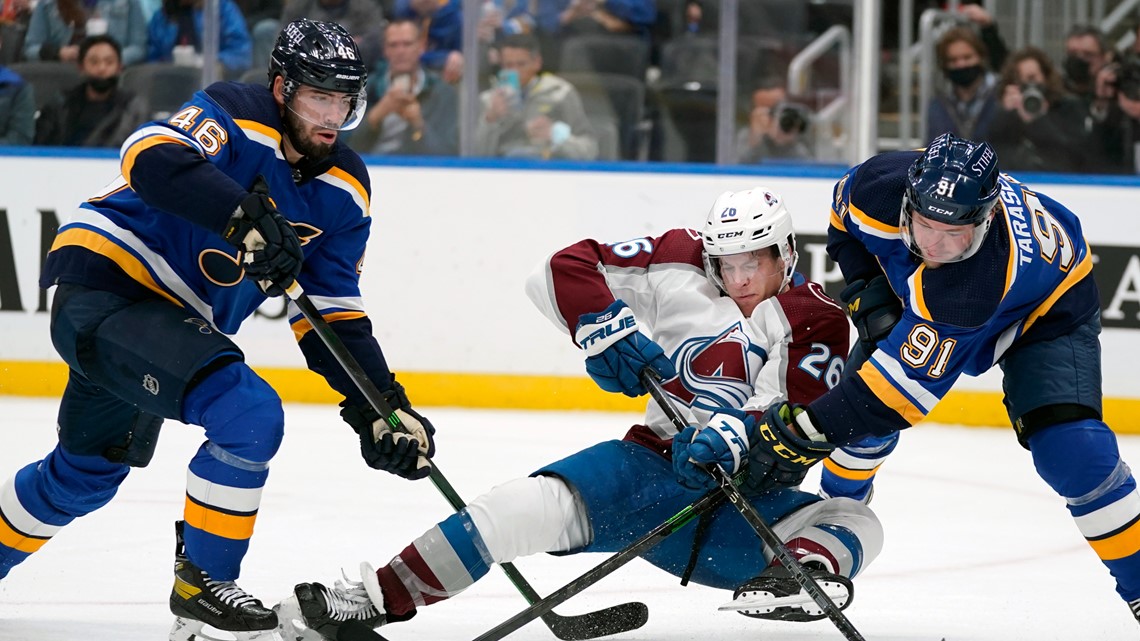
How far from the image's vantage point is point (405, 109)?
605 cm

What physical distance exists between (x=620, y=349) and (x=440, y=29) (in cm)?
342

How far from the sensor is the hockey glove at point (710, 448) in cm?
271

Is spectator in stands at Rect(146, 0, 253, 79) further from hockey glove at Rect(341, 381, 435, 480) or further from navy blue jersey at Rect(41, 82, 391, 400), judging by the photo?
hockey glove at Rect(341, 381, 435, 480)

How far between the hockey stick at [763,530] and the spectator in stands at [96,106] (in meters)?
3.86

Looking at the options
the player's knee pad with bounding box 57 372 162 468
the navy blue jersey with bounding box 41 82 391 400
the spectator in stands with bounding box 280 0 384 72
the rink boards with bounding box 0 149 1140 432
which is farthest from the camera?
the spectator in stands with bounding box 280 0 384 72

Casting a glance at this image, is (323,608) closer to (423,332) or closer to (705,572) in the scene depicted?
(705,572)

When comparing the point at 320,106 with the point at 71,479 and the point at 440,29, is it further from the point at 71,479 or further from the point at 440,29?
the point at 440,29

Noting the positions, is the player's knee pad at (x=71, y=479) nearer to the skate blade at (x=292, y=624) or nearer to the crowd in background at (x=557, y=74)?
the skate blade at (x=292, y=624)

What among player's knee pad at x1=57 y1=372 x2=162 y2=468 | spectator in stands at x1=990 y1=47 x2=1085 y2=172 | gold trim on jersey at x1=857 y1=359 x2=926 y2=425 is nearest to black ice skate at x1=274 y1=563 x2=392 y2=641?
player's knee pad at x1=57 y1=372 x2=162 y2=468

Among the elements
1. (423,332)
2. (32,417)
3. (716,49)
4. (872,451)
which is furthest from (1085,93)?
(32,417)

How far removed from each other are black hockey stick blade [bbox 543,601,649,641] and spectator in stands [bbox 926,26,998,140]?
3557 millimetres

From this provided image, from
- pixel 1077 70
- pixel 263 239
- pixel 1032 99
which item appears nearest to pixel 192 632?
pixel 263 239

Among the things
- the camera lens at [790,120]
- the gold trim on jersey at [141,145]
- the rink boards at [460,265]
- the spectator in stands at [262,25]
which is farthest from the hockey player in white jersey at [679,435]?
the spectator in stands at [262,25]

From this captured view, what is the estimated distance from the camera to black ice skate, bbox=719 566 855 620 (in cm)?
263
